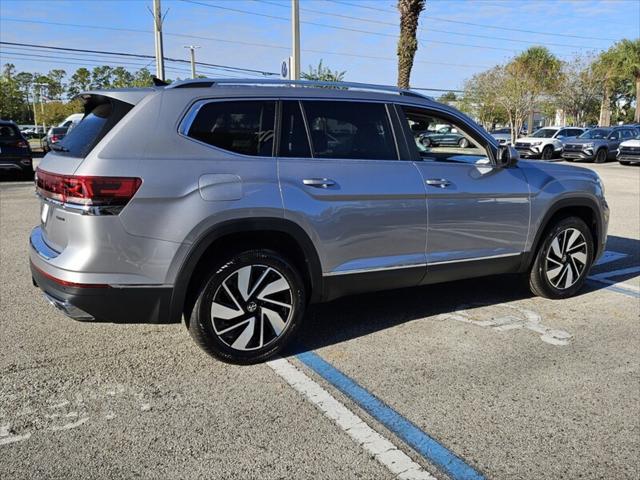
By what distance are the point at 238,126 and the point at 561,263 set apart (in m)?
3.38

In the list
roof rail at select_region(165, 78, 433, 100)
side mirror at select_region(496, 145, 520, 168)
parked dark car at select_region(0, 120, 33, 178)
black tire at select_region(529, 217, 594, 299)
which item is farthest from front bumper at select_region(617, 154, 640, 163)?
roof rail at select_region(165, 78, 433, 100)

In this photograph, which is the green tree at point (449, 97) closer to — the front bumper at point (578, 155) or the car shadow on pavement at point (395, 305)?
the front bumper at point (578, 155)

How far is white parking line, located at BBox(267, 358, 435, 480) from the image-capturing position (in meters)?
2.78

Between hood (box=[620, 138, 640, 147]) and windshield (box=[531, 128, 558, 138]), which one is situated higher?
windshield (box=[531, 128, 558, 138])

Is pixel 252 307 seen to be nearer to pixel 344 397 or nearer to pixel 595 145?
pixel 344 397

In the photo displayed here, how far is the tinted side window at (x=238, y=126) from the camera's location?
3.66m

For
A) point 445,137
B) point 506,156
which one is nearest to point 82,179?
point 445,137

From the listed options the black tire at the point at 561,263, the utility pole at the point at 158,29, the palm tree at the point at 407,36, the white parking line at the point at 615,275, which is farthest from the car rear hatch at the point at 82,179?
the utility pole at the point at 158,29

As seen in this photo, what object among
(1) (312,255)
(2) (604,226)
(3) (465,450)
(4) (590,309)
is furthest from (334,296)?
(2) (604,226)

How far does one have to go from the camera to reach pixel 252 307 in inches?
151

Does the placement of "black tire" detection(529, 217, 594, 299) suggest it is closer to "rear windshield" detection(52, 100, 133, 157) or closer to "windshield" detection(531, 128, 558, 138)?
"rear windshield" detection(52, 100, 133, 157)

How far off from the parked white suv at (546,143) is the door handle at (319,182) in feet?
85.1

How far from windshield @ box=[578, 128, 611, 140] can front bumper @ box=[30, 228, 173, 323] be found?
2841 centimetres

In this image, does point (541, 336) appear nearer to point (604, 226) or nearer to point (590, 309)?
point (590, 309)
